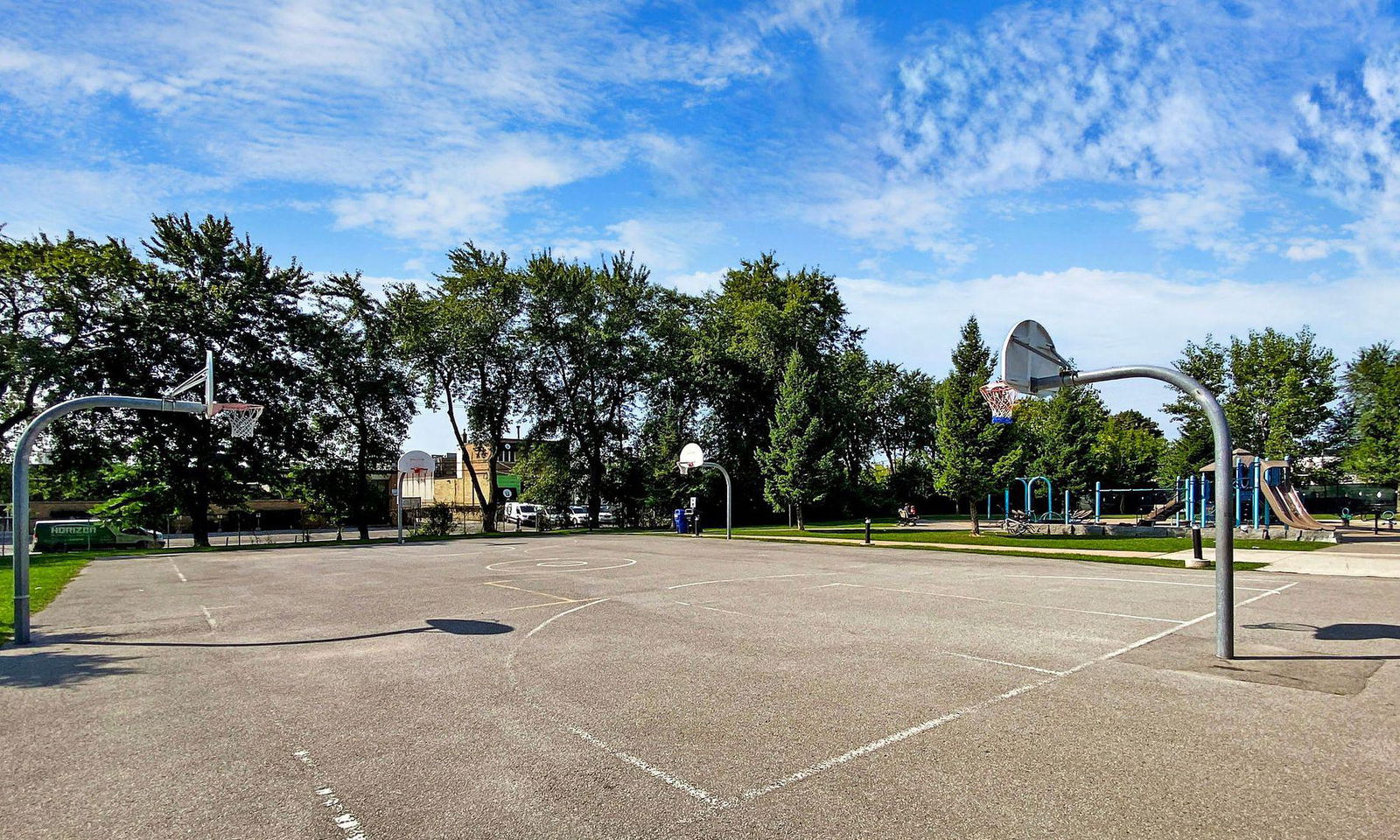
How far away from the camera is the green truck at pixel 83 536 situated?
3288 cm

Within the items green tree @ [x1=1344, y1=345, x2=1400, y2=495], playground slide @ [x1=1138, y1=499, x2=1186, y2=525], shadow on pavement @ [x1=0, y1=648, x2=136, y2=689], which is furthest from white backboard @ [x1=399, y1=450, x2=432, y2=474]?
green tree @ [x1=1344, y1=345, x2=1400, y2=495]

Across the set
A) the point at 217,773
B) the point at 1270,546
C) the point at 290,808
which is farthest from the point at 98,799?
the point at 1270,546

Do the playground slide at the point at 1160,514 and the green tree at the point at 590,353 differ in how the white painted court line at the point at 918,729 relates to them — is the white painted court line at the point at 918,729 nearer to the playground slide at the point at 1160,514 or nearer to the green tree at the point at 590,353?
the playground slide at the point at 1160,514

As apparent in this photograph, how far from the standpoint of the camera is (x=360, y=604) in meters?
13.2

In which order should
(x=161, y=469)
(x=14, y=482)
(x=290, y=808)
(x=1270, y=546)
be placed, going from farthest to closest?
(x=161, y=469) < (x=1270, y=546) < (x=14, y=482) < (x=290, y=808)

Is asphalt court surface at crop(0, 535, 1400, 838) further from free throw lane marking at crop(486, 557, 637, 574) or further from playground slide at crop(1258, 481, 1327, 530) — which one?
playground slide at crop(1258, 481, 1327, 530)

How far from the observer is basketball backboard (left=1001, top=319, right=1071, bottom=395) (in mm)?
9070

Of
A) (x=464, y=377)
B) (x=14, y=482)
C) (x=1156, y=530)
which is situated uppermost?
(x=464, y=377)

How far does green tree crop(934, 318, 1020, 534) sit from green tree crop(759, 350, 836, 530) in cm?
698

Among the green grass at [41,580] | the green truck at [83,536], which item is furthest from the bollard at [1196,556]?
the green truck at [83,536]

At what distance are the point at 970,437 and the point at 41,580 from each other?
3127 centimetres

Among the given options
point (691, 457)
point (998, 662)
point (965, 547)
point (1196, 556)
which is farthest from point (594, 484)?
point (998, 662)

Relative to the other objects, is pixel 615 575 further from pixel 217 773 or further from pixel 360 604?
pixel 217 773

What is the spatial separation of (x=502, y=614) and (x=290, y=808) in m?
7.31
